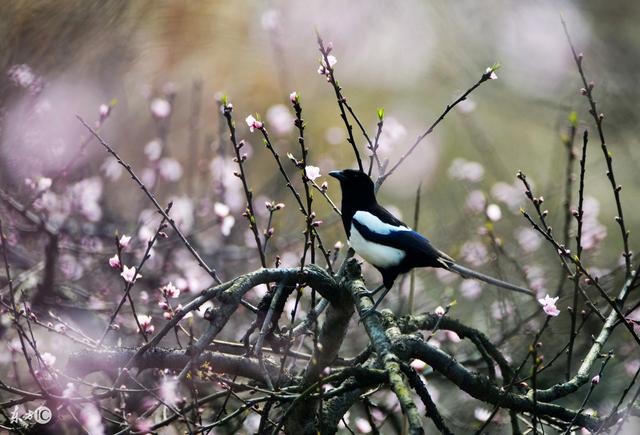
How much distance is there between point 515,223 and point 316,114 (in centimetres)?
450

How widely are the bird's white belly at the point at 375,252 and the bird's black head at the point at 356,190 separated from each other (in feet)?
0.77

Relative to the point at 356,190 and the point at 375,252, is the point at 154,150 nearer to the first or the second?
the point at 356,190

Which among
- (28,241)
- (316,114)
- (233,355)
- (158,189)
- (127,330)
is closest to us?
(233,355)

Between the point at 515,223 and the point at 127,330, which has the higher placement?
the point at 515,223

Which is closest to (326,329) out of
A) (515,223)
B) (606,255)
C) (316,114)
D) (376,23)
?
(515,223)

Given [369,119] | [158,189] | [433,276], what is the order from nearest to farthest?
1. [433,276]
2. [158,189]
3. [369,119]

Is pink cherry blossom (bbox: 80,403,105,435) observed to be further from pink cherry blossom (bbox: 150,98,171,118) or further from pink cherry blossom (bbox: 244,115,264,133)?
pink cherry blossom (bbox: 150,98,171,118)

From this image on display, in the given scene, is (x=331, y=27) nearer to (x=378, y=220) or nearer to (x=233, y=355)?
(x=378, y=220)

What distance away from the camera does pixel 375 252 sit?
12.2ft

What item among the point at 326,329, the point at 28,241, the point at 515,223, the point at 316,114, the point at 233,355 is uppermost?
the point at 316,114

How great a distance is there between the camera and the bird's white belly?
3688mm

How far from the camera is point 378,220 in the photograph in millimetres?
3877

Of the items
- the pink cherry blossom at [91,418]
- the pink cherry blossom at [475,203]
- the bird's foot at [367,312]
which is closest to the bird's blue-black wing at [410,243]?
the bird's foot at [367,312]

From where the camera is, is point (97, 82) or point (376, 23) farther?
point (376, 23)
